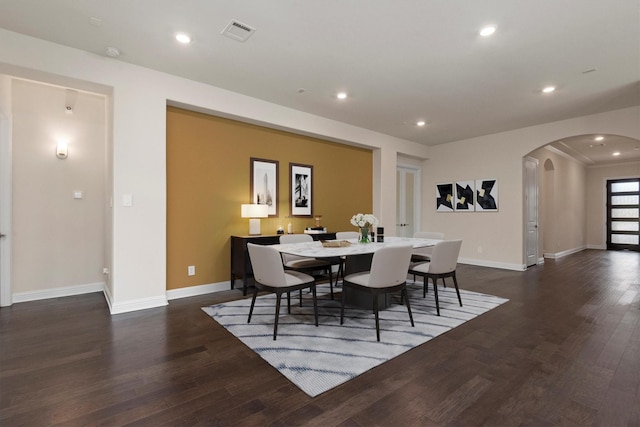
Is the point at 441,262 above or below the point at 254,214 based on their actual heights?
below

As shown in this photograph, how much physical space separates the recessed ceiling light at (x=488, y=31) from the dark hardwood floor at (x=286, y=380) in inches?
110

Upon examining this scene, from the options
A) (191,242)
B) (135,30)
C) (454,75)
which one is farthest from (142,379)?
(454,75)

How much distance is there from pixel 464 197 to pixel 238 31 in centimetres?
590

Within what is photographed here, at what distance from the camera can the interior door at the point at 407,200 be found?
7379mm

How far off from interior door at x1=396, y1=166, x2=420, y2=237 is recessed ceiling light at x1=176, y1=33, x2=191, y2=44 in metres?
5.42

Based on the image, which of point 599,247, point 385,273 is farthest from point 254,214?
point 599,247

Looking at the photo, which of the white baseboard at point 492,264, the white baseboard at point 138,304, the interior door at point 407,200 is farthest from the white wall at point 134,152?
the white baseboard at point 492,264

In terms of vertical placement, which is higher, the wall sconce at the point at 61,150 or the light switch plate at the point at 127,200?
the wall sconce at the point at 61,150

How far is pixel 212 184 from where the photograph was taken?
4359 millimetres

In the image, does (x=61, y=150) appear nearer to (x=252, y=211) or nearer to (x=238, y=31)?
(x=252, y=211)

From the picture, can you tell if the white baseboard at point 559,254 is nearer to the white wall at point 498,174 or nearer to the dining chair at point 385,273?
the white wall at point 498,174

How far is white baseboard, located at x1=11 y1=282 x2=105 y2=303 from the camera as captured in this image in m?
3.73

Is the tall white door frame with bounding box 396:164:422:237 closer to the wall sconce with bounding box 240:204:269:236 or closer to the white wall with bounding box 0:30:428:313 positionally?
the wall sconce with bounding box 240:204:269:236

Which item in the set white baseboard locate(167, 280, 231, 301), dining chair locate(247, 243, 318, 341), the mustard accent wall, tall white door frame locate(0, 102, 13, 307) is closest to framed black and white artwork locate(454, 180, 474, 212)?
the mustard accent wall
